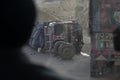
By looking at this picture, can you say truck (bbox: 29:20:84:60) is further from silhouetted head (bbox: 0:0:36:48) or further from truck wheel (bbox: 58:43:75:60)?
silhouetted head (bbox: 0:0:36:48)

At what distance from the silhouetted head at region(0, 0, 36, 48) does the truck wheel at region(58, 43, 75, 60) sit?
13.0m

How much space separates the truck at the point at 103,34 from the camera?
8898 millimetres

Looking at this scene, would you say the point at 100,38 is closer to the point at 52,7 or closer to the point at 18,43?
the point at 18,43

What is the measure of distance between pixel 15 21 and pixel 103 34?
7446mm

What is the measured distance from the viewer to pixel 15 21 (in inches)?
68.1

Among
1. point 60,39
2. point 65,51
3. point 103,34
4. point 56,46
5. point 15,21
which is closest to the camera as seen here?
point 15,21

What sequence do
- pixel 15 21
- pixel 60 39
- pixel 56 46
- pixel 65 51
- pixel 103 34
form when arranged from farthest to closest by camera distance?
pixel 60 39 → pixel 56 46 → pixel 65 51 → pixel 103 34 → pixel 15 21

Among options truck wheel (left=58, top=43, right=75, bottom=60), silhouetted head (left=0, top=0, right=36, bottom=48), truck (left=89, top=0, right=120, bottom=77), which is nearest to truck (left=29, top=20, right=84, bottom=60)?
truck wheel (left=58, top=43, right=75, bottom=60)

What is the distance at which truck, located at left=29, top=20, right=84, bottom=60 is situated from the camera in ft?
49.0

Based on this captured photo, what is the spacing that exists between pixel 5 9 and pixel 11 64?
0.76 ft

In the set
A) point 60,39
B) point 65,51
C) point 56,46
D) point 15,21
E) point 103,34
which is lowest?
point 65,51

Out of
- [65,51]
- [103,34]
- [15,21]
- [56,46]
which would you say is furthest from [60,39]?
[15,21]

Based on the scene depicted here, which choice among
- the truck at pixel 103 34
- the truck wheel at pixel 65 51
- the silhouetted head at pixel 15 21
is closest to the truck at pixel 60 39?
the truck wheel at pixel 65 51

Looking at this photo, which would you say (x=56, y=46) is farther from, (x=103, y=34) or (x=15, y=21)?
(x=15, y=21)
